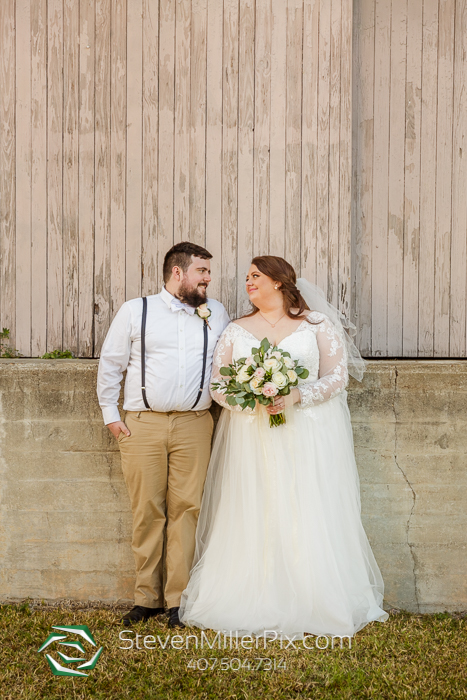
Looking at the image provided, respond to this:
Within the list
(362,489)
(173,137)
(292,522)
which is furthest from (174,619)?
(173,137)

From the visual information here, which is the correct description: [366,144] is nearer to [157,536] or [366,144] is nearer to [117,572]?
[157,536]

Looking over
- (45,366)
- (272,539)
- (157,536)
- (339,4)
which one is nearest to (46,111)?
(45,366)

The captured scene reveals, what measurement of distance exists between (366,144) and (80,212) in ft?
7.71

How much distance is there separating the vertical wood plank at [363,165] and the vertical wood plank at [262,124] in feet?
2.53

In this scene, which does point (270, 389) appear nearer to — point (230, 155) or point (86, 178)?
point (230, 155)

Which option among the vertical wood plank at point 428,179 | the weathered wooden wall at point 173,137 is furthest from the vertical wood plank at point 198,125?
the vertical wood plank at point 428,179

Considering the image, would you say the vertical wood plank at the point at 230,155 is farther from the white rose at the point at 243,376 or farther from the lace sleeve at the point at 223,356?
the white rose at the point at 243,376

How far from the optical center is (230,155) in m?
4.76

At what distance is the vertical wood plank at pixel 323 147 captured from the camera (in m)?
4.71

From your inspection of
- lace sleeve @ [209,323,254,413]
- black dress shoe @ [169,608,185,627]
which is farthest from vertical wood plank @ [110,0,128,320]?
black dress shoe @ [169,608,185,627]

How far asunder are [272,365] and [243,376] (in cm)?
19

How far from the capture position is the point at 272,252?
479 cm

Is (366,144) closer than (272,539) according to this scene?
No

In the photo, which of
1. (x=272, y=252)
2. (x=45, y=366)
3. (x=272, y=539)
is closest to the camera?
(x=272, y=539)
